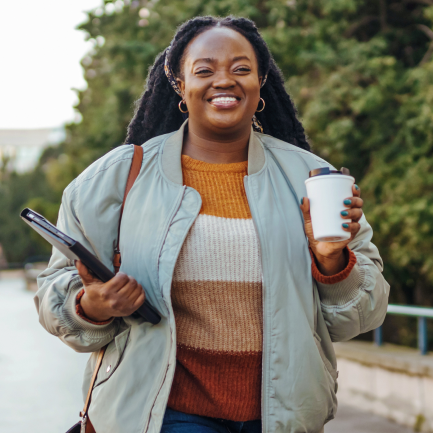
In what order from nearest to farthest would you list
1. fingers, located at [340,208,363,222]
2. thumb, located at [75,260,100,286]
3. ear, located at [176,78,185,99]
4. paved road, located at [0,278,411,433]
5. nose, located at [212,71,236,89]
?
fingers, located at [340,208,363,222] < thumb, located at [75,260,100,286] < nose, located at [212,71,236,89] < ear, located at [176,78,185,99] < paved road, located at [0,278,411,433]

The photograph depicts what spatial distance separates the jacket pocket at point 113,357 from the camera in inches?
80.6

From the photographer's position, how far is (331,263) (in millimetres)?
1990

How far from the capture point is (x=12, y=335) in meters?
12.0

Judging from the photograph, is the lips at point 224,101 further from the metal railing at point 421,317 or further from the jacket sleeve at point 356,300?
the metal railing at point 421,317

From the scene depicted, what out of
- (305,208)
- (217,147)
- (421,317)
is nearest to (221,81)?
(217,147)

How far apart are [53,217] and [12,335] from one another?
45.7ft

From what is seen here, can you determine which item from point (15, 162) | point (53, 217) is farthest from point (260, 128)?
point (15, 162)

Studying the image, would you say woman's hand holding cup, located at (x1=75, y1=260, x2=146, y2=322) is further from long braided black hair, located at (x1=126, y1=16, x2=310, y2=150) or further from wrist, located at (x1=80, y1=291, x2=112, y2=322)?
long braided black hair, located at (x1=126, y1=16, x2=310, y2=150)

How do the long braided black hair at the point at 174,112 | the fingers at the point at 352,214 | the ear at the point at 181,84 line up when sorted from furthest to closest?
the long braided black hair at the point at 174,112 → the ear at the point at 181,84 → the fingers at the point at 352,214

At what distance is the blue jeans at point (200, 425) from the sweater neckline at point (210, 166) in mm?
849

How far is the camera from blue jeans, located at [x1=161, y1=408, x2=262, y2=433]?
1995 millimetres

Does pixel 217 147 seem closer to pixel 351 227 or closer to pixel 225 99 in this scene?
pixel 225 99

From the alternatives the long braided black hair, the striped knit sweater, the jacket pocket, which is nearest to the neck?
the long braided black hair

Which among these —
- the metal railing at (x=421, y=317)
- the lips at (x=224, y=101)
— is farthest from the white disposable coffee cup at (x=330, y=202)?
the metal railing at (x=421, y=317)
